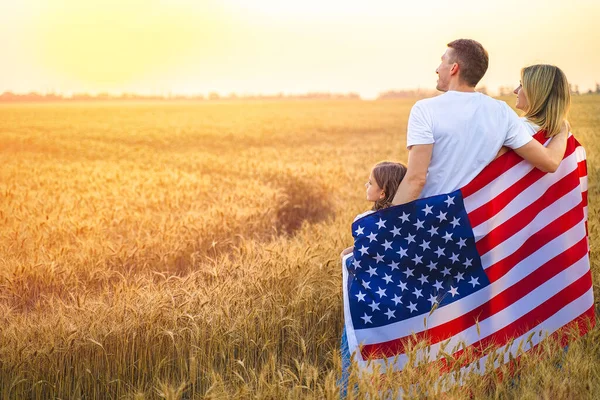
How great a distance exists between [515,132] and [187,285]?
103 inches

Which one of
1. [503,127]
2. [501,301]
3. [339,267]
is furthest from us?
[339,267]

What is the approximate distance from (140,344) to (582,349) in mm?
2616

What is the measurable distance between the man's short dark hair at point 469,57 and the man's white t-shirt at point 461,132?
0.10 m

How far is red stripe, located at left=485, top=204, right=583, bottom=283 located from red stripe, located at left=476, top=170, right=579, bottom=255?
8 cm

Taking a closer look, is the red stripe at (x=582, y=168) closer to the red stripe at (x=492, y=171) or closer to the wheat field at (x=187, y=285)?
the red stripe at (x=492, y=171)

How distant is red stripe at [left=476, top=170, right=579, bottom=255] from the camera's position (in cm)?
335

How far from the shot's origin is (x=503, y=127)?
3.19 metres

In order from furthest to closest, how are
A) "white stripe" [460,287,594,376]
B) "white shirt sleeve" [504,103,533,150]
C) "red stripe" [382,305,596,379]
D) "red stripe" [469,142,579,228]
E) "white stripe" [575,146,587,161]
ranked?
1. "white stripe" [575,146,587,161]
2. "white stripe" [460,287,594,376]
3. "red stripe" [469,142,579,228]
4. "white shirt sleeve" [504,103,533,150]
5. "red stripe" [382,305,596,379]

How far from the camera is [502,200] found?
134 inches

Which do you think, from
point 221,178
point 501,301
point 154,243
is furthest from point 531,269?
point 221,178

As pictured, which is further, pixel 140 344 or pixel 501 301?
pixel 140 344

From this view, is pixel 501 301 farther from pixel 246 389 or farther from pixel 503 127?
pixel 246 389

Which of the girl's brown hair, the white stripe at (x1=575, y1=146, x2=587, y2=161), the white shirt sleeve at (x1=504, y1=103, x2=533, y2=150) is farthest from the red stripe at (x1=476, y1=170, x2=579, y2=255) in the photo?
the girl's brown hair

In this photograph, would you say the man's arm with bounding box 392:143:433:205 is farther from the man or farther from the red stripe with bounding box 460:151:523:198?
the red stripe with bounding box 460:151:523:198
